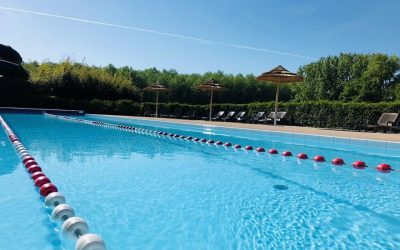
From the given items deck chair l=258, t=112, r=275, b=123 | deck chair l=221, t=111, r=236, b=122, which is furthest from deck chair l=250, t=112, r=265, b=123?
deck chair l=221, t=111, r=236, b=122

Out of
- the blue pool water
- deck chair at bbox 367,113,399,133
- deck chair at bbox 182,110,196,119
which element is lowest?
the blue pool water

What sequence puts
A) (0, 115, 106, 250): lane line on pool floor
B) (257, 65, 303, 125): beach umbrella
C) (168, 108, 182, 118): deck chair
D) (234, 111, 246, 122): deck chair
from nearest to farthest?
(0, 115, 106, 250): lane line on pool floor < (257, 65, 303, 125): beach umbrella < (234, 111, 246, 122): deck chair < (168, 108, 182, 118): deck chair

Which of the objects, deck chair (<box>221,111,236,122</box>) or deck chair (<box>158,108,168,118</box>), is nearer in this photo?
deck chair (<box>221,111,236,122</box>)

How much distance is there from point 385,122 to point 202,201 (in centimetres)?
1188

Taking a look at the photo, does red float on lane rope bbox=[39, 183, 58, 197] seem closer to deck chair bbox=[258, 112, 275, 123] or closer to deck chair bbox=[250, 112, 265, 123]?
deck chair bbox=[258, 112, 275, 123]

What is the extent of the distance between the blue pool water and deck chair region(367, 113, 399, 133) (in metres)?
6.01

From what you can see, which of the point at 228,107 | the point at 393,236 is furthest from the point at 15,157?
the point at 228,107

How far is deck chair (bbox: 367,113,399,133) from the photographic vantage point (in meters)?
13.5

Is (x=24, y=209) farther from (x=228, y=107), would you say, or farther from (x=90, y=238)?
(x=228, y=107)

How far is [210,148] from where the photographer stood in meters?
9.62

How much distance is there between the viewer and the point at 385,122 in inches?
540

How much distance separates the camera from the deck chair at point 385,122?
1345 centimetres

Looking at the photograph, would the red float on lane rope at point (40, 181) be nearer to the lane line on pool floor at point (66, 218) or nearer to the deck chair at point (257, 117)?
the lane line on pool floor at point (66, 218)

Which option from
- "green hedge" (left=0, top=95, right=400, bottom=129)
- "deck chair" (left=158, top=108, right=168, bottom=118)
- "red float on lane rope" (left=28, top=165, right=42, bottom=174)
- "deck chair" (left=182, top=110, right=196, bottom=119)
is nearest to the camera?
"red float on lane rope" (left=28, top=165, right=42, bottom=174)
